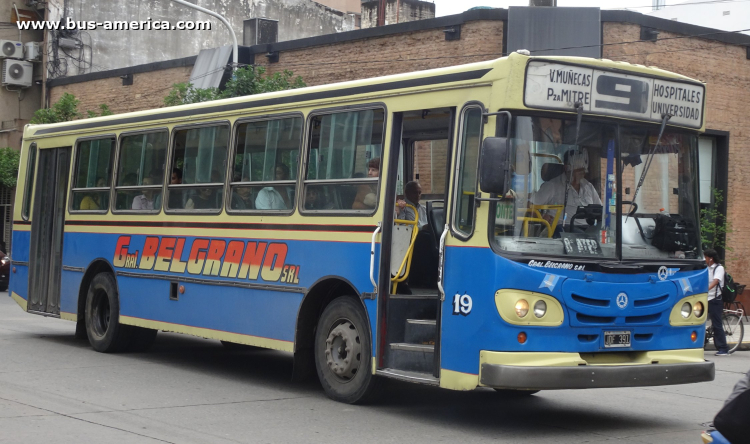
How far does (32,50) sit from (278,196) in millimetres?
28491

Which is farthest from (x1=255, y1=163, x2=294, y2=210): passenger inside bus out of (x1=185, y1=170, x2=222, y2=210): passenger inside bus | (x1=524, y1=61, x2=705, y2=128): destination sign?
(x1=524, y1=61, x2=705, y2=128): destination sign

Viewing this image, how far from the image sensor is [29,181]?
1477 cm

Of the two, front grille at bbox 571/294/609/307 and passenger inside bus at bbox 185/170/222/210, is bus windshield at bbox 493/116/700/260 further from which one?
passenger inside bus at bbox 185/170/222/210

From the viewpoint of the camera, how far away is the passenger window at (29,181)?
48.0 feet

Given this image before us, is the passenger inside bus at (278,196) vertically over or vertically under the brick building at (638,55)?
under

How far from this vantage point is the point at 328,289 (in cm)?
964

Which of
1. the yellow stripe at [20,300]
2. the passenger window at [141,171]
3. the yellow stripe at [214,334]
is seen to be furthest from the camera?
the yellow stripe at [20,300]

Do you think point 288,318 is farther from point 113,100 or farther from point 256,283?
point 113,100

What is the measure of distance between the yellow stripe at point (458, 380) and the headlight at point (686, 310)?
6.53ft

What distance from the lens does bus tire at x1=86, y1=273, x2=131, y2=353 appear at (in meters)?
12.7

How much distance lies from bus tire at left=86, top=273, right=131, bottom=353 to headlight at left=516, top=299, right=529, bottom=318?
264 inches

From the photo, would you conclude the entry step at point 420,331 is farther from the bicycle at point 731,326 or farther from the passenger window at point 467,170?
the bicycle at point 731,326

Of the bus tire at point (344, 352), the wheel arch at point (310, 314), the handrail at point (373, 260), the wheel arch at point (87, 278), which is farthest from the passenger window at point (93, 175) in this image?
the handrail at point (373, 260)

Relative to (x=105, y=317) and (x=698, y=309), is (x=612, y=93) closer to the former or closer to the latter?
(x=698, y=309)
